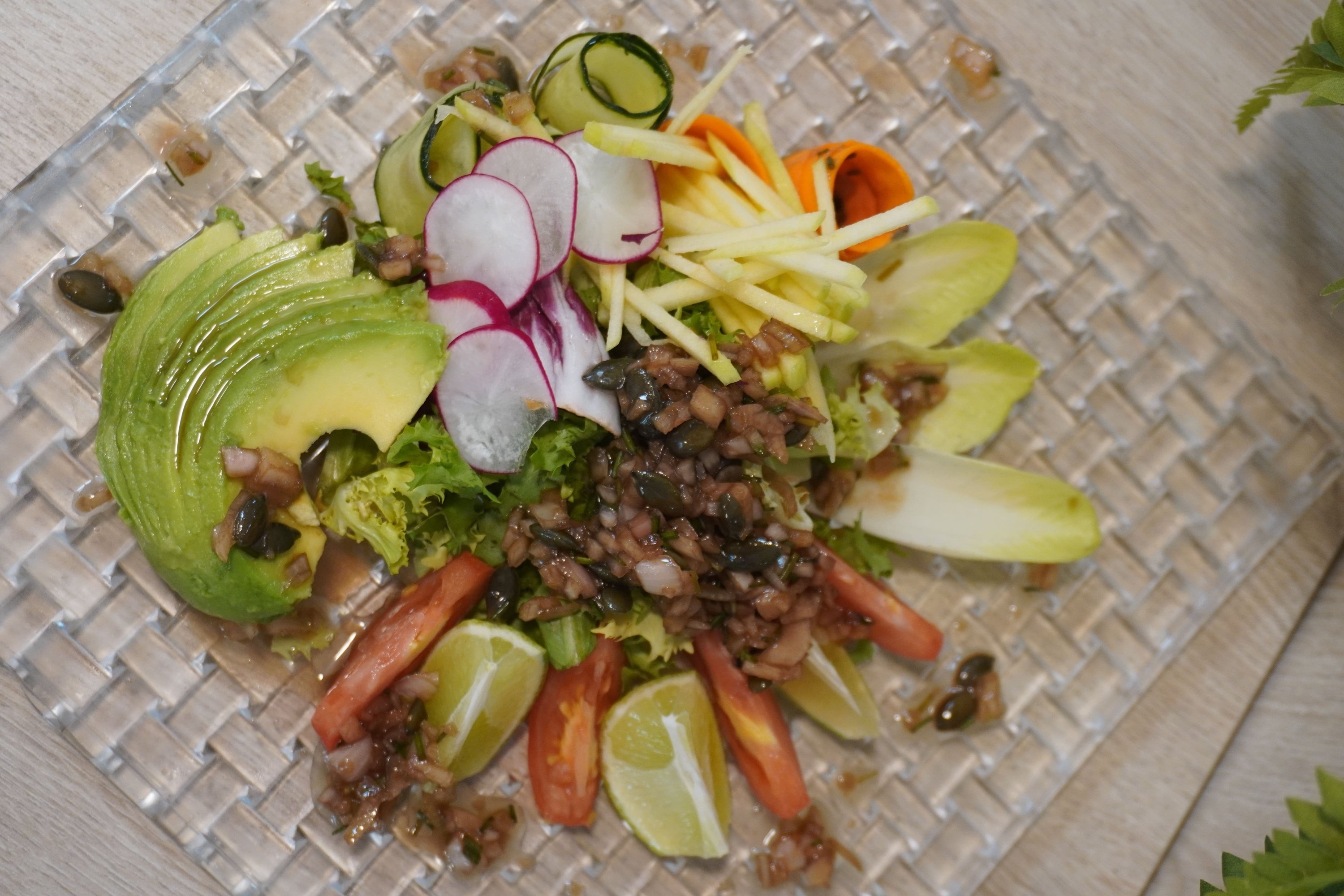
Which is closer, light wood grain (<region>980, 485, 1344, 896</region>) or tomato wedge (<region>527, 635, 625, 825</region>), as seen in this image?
tomato wedge (<region>527, 635, 625, 825</region>)

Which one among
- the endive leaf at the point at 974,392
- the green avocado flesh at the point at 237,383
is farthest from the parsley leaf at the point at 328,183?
the endive leaf at the point at 974,392

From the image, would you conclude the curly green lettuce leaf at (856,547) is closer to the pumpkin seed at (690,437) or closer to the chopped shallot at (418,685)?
the pumpkin seed at (690,437)

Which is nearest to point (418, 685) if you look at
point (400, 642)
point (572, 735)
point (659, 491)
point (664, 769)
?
point (400, 642)

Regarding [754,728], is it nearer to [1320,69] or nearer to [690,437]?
[690,437]

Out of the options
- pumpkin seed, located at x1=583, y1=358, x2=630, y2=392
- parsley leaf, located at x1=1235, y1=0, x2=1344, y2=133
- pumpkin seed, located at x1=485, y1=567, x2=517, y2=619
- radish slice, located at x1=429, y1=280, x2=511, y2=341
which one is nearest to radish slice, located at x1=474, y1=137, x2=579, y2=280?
radish slice, located at x1=429, y1=280, x2=511, y2=341

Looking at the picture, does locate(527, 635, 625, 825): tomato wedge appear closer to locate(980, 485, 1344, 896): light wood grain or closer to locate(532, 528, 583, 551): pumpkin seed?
locate(532, 528, 583, 551): pumpkin seed

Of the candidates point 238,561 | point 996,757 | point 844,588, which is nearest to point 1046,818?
point 996,757
